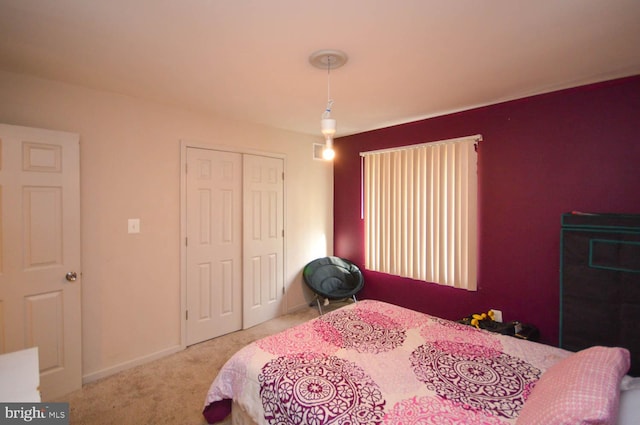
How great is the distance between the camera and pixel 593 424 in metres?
0.99

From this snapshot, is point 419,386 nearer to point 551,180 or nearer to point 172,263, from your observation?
point 551,180

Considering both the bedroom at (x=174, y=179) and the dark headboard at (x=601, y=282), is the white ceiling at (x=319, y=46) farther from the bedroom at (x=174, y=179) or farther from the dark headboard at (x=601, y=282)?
Answer: the dark headboard at (x=601, y=282)

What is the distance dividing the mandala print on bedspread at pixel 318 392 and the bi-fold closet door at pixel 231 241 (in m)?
1.84

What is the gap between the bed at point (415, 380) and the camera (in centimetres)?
121

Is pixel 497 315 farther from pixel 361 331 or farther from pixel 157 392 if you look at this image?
pixel 157 392

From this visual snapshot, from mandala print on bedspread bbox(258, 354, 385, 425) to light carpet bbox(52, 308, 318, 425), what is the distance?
852 mm

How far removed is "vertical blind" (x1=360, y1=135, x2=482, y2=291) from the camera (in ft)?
10.5

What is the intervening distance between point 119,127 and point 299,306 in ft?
9.80

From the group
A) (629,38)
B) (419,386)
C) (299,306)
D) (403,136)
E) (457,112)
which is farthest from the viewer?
(299,306)

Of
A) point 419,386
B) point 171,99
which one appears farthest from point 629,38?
point 171,99

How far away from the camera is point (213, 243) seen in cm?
334
